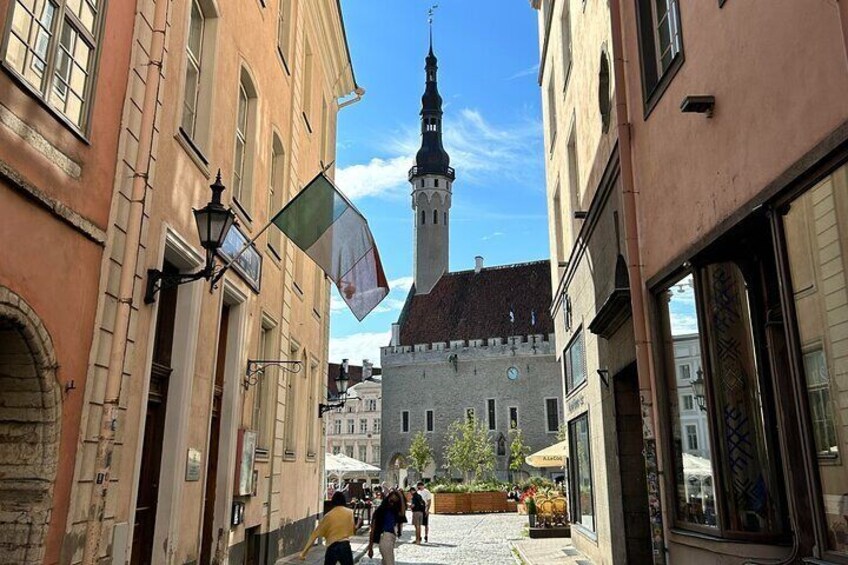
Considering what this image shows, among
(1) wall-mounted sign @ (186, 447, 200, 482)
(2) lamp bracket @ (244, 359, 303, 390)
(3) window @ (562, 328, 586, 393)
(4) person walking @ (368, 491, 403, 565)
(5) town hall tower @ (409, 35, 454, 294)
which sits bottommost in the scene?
(4) person walking @ (368, 491, 403, 565)

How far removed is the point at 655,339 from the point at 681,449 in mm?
1198

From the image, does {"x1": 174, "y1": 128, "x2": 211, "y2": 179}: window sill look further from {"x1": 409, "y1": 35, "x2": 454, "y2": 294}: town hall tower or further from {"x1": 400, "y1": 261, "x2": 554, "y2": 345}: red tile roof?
{"x1": 409, "y1": 35, "x2": 454, "y2": 294}: town hall tower

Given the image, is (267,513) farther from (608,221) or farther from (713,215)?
(713,215)

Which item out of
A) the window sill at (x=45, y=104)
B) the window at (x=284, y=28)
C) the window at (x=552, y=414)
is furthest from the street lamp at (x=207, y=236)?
the window at (x=552, y=414)

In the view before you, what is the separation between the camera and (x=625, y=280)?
9.00 m

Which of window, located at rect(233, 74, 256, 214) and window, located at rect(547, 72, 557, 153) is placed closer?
window, located at rect(233, 74, 256, 214)

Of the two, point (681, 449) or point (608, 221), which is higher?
point (608, 221)

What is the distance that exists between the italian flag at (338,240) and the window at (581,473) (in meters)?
5.73

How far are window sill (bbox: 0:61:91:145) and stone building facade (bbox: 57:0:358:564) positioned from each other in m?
0.73

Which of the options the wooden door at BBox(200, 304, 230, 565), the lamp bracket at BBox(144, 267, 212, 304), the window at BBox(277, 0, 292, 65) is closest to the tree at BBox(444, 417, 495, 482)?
Answer: the window at BBox(277, 0, 292, 65)

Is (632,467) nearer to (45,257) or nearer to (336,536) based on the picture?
(336,536)

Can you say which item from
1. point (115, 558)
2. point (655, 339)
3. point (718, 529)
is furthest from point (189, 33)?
point (718, 529)

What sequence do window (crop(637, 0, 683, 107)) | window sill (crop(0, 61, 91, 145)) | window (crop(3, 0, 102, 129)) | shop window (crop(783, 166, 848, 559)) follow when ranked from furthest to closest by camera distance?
window (crop(637, 0, 683, 107)) → window (crop(3, 0, 102, 129)) → window sill (crop(0, 61, 91, 145)) → shop window (crop(783, 166, 848, 559))

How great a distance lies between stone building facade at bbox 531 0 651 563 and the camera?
379 inches
